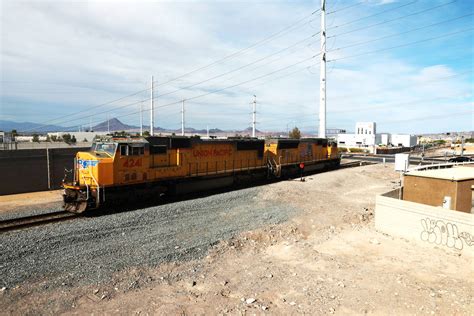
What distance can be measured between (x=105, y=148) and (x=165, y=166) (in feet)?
10.8

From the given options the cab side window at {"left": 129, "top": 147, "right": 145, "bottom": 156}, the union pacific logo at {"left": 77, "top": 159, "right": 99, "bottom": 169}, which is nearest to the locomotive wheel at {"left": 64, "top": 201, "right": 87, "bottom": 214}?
the union pacific logo at {"left": 77, "top": 159, "right": 99, "bottom": 169}

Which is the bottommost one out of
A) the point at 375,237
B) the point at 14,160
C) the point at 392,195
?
the point at 375,237

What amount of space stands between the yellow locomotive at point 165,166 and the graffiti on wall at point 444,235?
12.1 m

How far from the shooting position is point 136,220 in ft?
41.4

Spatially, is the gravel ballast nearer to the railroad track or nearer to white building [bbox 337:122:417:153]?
the railroad track

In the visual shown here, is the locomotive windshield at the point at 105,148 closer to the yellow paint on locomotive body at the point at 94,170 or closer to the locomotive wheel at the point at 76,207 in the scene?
the yellow paint on locomotive body at the point at 94,170

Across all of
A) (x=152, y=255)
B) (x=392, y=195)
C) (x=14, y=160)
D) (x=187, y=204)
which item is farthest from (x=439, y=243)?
(x=14, y=160)

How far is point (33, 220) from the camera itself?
510 inches

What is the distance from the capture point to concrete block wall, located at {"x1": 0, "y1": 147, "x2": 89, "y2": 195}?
18.9 meters

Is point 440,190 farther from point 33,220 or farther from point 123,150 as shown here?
point 33,220

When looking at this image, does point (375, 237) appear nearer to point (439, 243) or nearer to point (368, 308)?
A: point (439, 243)

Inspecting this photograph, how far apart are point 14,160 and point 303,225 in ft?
57.9

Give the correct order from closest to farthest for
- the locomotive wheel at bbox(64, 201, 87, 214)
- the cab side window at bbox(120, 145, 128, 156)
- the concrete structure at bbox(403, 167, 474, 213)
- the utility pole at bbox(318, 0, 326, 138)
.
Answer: the concrete structure at bbox(403, 167, 474, 213)
the locomotive wheel at bbox(64, 201, 87, 214)
the cab side window at bbox(120, 145, 128, 156)
the utility pole at bbox(318, 0, 326, 138)

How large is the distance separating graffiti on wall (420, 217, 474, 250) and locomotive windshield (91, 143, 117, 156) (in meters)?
13.3
